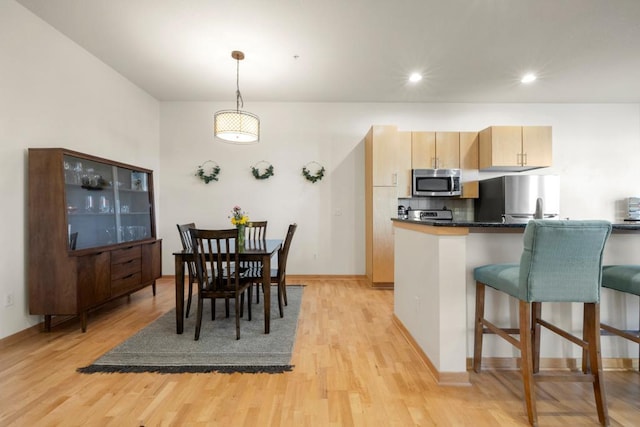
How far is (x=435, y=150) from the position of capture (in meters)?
4.23

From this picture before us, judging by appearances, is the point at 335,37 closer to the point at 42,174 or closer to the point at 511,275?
the point at 511,275

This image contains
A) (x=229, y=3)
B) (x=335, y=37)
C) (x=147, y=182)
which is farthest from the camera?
(x=147, y=182)

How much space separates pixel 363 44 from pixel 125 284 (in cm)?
364

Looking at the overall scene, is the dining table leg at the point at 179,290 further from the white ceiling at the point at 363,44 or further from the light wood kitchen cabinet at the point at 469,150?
the light wood kitchen cabinet at the point at 469,150

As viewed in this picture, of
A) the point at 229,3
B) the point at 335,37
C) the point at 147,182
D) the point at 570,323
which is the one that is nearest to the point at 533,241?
the point at 570,323

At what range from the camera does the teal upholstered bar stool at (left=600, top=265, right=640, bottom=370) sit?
62.9 inches

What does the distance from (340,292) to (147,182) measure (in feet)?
9.89

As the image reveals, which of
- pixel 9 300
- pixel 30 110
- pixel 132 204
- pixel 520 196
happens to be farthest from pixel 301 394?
pixel 520 196

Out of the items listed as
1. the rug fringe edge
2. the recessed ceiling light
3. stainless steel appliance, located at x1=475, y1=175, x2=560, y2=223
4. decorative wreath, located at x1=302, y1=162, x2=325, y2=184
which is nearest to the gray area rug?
the rug fringe edge

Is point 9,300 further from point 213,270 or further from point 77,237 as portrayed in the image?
point 213,270

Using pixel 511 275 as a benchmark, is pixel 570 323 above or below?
below

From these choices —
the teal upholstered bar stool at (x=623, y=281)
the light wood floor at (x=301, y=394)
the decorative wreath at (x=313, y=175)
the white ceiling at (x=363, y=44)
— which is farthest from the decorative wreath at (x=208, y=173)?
the teal upholstered bar stool at (x=623, y=281)

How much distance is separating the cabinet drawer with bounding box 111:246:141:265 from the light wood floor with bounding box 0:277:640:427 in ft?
2.67

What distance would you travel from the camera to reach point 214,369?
1.95 meters
